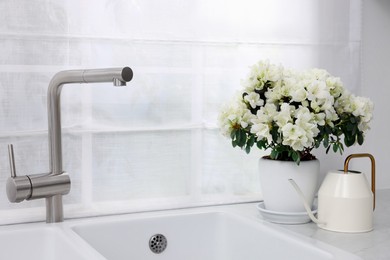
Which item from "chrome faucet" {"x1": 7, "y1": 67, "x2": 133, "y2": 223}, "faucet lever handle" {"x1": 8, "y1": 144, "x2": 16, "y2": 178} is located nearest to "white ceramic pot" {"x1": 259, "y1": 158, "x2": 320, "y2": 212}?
"chrome faucet" {"x1": 7, "y1": 67, "x2": 133, "y2": 223}

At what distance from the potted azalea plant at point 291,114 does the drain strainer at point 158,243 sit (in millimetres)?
293

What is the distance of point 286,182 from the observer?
1.53 metres

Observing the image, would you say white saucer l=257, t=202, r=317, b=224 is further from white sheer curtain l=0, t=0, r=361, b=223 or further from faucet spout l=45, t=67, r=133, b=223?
faucet spout l=45, t=67, r=133, b=223

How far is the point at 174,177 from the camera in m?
1.67

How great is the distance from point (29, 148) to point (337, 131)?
2.54ft

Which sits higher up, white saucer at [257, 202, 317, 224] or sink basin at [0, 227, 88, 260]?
white saucer at [257, 202, 317, 224]

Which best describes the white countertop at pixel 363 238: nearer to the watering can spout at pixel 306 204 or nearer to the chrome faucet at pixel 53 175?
the watering can spout at pixel 306 204

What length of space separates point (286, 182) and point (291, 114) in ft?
0.61

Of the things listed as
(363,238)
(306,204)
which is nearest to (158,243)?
(306,204)

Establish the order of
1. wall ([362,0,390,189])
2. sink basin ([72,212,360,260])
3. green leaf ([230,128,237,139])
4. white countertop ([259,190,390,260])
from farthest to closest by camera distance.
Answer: wall ([362,0,390,189])
green leaf ([230,128,237,139])
sink basin ([72,212,360,260])
white countertop ([259,190,390,260])

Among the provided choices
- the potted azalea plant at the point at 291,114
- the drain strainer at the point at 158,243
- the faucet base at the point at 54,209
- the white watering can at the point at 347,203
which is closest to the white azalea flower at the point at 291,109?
the potted azalea plant at the point at 291,114

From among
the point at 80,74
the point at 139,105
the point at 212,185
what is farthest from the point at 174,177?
the point at 80,74

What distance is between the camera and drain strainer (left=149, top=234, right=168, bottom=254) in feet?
5.02

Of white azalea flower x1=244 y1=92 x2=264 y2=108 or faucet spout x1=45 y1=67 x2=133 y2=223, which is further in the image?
white azalea flower x1=244 y1=92 x2=264 y2=108
